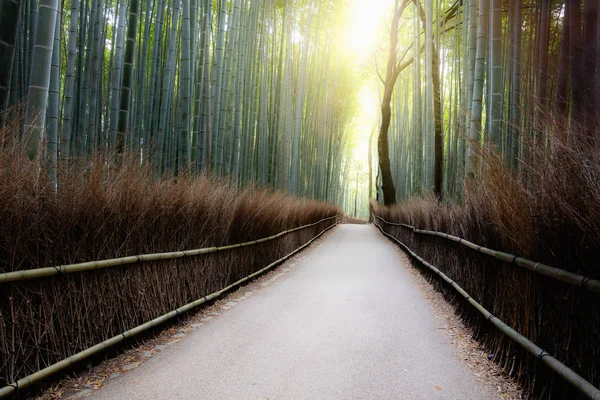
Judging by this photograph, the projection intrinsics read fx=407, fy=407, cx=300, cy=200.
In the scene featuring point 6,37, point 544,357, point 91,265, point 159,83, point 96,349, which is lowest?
point 96,349

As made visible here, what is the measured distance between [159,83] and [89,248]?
6031 millimetres

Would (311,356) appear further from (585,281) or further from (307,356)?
(585,281)

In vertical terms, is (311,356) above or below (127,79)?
below

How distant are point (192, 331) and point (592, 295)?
8.38 ft

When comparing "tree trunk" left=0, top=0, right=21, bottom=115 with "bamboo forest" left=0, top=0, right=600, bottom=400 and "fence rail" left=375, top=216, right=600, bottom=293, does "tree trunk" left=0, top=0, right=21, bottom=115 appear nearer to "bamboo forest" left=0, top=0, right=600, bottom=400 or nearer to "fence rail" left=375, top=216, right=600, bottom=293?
"bamboo forest" left=0, top=0, right=600, bottom=400

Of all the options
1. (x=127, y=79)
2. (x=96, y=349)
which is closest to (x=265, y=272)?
(x=127, y=79)

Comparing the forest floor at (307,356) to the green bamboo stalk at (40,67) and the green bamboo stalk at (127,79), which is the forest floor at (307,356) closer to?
the green bamboo stalk at (40,67)

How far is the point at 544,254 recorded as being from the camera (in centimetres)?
201

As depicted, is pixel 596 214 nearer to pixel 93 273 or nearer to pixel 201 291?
pixel 93 273

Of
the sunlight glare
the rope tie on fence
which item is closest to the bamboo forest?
the rope tie on fence

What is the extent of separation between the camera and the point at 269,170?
10.4 meters

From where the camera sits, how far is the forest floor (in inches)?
83.4

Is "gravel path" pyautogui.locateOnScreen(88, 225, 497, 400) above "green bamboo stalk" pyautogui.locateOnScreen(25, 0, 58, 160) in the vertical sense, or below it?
below

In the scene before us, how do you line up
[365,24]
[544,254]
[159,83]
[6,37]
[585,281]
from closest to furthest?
[585,281] → [544,254] → [6,37] → [159,83] → [365,24]
